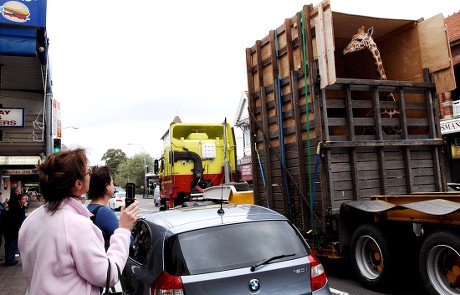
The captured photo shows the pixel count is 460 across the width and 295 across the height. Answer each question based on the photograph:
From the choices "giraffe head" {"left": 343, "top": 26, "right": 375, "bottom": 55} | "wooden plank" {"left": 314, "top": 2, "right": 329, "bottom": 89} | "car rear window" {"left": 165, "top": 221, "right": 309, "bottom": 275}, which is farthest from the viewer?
"giraffe head" {"left": 343, "top": 26, "right": 375, "bottom": 55}

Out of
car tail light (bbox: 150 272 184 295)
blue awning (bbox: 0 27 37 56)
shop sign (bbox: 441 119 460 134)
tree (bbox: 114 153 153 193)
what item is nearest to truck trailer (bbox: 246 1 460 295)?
car tail light (bbox: 150 272 184 295)

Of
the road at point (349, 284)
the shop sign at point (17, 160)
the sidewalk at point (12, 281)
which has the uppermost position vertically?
the shop sign at point (17, 160)

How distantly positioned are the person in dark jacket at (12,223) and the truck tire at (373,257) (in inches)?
279

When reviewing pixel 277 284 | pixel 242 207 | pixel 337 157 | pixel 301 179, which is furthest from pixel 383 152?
pixel 277 284

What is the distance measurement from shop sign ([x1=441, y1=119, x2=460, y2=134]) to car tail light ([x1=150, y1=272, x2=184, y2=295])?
1752 cm

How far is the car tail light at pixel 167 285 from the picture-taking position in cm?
308

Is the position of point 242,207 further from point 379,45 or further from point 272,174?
point 379,45

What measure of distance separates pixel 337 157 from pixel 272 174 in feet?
5.79

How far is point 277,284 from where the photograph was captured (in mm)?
3193

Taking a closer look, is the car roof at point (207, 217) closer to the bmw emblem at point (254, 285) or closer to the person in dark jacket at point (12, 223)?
the bmw emblem at point (254, 285)

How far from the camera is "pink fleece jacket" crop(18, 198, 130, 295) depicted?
187cm

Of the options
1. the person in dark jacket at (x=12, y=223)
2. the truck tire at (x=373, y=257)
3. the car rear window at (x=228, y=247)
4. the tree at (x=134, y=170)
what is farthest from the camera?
the tree at (x=134, y=170)

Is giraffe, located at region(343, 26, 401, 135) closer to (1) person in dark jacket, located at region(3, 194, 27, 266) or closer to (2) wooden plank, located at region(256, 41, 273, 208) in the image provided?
(2) wooden plank, located at region(256, 41, 273, 208)

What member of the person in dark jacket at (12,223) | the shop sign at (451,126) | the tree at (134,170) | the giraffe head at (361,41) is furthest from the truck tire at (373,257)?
the tree at (134,170)
